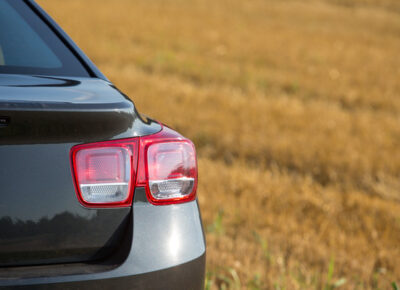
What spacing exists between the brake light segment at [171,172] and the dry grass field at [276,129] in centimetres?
157

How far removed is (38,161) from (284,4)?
3057 centimetres

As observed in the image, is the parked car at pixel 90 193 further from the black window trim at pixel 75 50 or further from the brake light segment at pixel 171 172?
the black window trim at pixel 75 50

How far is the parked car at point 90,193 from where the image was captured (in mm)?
1371

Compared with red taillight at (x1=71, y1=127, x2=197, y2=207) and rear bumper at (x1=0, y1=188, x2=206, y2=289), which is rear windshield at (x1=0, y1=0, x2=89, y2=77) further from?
rear bumper at (x1=0, y1=188, x2=206, y2=289)

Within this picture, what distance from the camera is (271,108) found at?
8859mm

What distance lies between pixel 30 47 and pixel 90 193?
2.17 feet

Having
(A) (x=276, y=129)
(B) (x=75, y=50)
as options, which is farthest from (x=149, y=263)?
(A) (x=276, y=129)

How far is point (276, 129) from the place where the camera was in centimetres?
A: 766

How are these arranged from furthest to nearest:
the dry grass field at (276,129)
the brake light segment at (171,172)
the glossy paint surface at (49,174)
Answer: the dry grass field at (276,129)
the brake light segment at (171,172)
the glossy paint surface at (49,174)

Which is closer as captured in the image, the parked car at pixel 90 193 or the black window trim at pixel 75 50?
the parked car at pixel 90 193

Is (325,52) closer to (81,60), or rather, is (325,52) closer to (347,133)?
(347,133)

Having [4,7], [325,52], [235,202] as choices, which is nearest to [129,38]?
[325,52]

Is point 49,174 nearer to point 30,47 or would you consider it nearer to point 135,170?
point 135,170

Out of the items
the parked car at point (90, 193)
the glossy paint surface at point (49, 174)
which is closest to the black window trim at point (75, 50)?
the parked car at point (90, 193)
